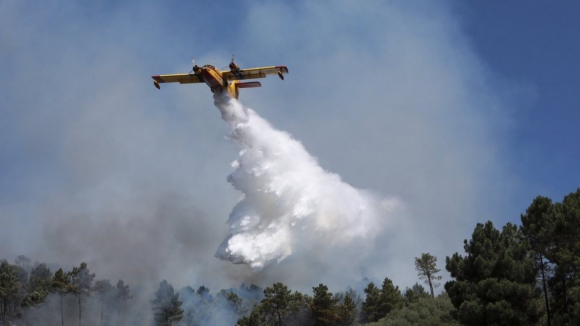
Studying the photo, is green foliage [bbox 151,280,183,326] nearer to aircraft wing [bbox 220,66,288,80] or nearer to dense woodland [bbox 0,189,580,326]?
dense woodland [bbox 0,189,580,326]

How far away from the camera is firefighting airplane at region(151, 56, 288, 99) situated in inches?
2000

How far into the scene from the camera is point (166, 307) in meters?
75.4

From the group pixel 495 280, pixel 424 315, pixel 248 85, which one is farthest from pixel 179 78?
pixel 495 280

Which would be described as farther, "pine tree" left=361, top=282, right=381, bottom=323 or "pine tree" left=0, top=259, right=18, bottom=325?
"pine tree" left=0, top=259, right=18, bottom=325

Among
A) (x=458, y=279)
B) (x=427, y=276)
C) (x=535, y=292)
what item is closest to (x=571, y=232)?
(x=535, y=292)

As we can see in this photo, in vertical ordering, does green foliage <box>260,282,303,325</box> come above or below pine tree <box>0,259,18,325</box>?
below

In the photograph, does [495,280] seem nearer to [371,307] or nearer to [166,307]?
[371,307]

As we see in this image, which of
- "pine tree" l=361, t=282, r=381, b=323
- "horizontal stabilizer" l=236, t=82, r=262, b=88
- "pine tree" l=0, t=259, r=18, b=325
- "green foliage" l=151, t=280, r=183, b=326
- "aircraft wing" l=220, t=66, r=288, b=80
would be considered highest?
"horizontal stabilizer" l=236, t=82, r=262, b=88

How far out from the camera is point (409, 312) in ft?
178

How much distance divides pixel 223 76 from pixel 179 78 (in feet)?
14.4

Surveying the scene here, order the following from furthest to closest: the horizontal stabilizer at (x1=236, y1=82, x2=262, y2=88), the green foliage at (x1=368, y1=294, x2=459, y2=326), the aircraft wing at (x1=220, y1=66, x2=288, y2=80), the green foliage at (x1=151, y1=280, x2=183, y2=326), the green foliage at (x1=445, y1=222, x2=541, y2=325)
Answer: the green foliage at (x1=151, y1=280, x2=183, y2=326), the horizontal stabilizer at (x1=236, y1=82, x2=262, y2=88), the aircraft wing at (x1=220, y1=66, x2=288, y2=80), the green foliage at (x1=368, y1=294, x2=459, y2=326), the green foliage at (x1=445, y1=222, x2=541, y2=325)

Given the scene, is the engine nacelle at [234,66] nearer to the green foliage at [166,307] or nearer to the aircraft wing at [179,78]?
the aircraft wing at [179,78]

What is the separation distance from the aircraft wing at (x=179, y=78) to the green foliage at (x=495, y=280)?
2781 centimetres

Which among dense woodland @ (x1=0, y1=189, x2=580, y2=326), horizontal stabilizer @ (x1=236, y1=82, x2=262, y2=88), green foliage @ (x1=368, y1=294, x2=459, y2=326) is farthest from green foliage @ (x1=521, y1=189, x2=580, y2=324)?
horizontal stabilizer @ (x1=236, y1=82, x2=262, y2=88)
